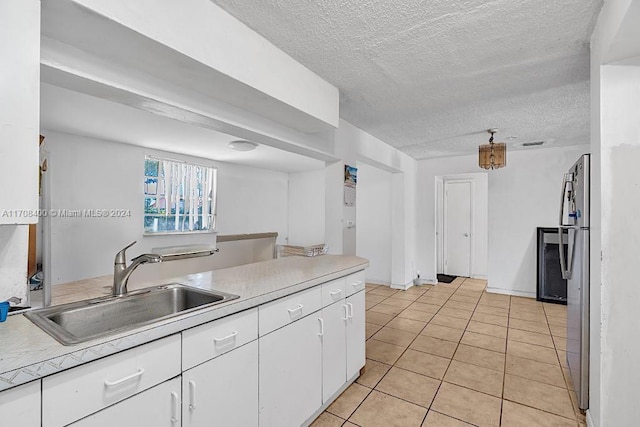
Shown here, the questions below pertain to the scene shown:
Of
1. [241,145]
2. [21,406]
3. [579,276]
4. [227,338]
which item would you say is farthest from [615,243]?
[241,145]

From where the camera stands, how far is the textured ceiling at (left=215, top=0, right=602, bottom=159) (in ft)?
5.21

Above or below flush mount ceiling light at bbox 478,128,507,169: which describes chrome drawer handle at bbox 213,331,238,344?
below

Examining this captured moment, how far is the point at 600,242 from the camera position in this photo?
1612 millimetres

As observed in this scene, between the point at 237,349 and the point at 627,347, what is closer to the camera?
the point at 237,349

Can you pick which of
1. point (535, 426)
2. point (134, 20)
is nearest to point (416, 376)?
point (535, 426)

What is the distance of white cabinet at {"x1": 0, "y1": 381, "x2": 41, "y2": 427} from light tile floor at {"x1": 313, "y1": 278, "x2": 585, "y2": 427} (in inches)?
59.5

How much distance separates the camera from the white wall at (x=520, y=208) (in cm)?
463

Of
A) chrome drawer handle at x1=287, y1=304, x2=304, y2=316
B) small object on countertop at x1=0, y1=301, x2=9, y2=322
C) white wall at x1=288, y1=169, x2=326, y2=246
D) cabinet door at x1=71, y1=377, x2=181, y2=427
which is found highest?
white wall at x1=288, y1=169, x2=326, y2=246

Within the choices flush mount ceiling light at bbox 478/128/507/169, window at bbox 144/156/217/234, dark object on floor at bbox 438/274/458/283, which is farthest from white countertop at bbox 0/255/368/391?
dark object on floor at bbox 438/274/458/283

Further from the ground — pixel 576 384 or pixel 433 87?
pixel 433 87

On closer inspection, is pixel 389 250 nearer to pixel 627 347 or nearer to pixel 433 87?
pixel 433 87

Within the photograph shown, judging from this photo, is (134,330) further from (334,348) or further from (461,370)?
(461,370)

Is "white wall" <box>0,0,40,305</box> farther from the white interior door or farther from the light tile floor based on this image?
the white interior door

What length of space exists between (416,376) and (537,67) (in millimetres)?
2495
